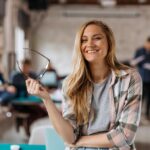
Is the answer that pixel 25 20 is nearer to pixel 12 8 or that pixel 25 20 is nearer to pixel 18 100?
pixel 12 8

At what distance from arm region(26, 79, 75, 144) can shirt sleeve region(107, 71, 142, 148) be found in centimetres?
17

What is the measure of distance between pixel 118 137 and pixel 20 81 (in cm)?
465

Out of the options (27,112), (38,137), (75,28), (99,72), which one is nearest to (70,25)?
(75,28)

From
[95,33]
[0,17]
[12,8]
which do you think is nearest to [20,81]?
[0,17]

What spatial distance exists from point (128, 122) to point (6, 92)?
15.7ft

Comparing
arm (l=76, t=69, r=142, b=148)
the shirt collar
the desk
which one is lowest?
the desk

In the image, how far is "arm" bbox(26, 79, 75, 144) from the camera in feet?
4.71

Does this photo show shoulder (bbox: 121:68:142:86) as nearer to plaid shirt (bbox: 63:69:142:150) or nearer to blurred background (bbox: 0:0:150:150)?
plaid shirt (bbox: 63:69:142:150)

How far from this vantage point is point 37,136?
2205mm

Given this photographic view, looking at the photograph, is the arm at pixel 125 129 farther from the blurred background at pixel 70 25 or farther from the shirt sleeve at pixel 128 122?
the blurred background at pixel 70 25

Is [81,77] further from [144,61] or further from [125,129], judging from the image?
[144,61]

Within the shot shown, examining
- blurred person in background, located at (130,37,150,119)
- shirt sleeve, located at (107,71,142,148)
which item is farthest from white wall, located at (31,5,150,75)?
shirt sleeve, located at (107,71,142,148)

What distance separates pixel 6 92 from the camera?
6.09 meters

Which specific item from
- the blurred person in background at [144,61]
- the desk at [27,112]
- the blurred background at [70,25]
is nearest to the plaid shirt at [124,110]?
the desk at [27,112]
